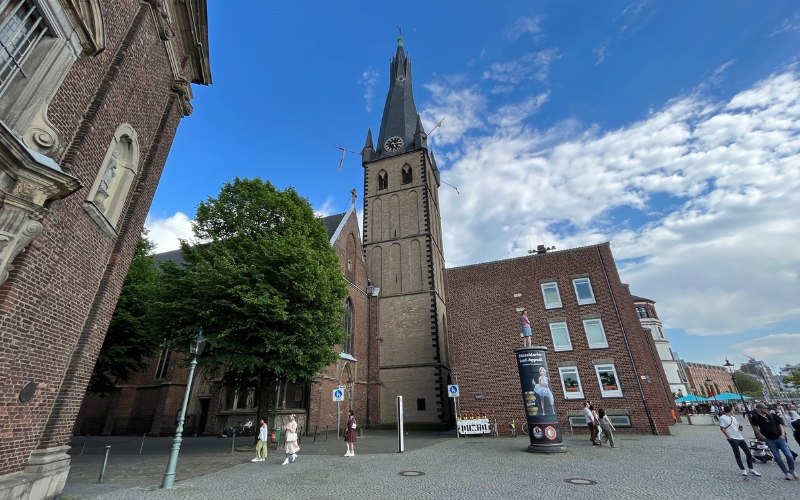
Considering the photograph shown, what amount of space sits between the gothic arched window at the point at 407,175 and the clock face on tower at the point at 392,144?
329cm

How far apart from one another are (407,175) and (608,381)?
81.5 ft

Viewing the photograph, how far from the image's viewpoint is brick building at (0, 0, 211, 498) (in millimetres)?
5730

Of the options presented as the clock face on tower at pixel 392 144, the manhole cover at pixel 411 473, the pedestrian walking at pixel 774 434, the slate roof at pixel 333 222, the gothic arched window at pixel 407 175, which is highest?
the clock face on tower at pixel 392 144

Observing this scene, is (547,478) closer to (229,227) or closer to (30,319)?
(30,319)

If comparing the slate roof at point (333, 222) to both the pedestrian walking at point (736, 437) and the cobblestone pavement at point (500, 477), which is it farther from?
the pedestrian walking at point (736, 437)

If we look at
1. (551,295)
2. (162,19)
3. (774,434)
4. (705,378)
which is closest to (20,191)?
(162,19)

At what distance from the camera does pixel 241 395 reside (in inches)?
921

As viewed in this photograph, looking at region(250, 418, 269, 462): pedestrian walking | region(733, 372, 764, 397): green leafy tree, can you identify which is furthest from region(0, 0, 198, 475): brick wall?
region(733, 372, 764, 397): green leafy tree

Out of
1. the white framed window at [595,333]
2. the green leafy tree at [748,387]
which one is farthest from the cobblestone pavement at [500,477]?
the green leafy tree at [748,387]

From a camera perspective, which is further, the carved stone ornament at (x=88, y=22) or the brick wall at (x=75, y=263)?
the carved stone ornament at (x=88, y=22)

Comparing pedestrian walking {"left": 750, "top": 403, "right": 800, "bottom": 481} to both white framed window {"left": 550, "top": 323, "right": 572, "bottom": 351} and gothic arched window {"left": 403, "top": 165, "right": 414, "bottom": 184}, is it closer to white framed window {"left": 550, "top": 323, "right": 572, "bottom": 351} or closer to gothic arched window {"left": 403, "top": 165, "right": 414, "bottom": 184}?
white framed window {"left": 550, "top": 323, "right": 572, "bottom": 351}

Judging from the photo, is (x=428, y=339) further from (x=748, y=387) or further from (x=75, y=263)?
(x=748, y=387)

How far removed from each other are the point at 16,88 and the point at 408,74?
49197 millimetres

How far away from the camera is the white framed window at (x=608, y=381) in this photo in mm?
17594
